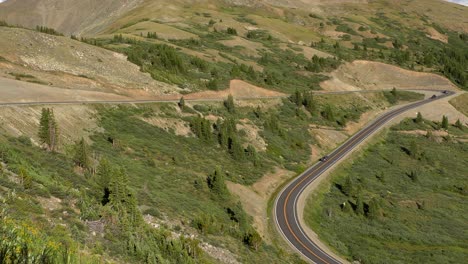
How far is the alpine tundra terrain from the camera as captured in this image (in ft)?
70.2

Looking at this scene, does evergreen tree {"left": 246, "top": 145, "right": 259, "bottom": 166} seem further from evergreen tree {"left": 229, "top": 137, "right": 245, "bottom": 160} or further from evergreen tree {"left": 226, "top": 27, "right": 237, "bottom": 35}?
evergreen tree {"left": 226, "top": 27, "right": 237, "bottom": 35}

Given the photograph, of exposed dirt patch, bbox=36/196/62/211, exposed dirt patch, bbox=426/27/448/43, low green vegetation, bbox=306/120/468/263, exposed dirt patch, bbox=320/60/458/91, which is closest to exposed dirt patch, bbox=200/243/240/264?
exposed dirt patch, bbox=36/196/62/211

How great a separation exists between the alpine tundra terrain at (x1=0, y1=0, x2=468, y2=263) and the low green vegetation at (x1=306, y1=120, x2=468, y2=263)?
0.84 feet

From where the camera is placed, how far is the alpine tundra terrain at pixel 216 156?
21391mm

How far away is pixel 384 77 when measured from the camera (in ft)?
404

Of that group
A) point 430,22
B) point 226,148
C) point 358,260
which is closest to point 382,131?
point 226,148

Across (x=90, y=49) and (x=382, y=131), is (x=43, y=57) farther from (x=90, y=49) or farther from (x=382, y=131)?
(x=382, y=131)

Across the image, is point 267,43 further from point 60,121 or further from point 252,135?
point 60,121

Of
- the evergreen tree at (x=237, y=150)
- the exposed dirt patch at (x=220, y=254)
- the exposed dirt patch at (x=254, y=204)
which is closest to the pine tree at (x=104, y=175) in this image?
the exposed dirt patch at (x=220, y=254)

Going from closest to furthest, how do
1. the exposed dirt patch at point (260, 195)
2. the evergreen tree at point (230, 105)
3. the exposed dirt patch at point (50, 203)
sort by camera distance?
the exposed dirt patch at point (50, 203), the exposed dirt patch at point (260, 195), the evergreen tree at point (230, 105)

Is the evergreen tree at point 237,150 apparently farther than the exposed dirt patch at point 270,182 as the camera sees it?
Yes

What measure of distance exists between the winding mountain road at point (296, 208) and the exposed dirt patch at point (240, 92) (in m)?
19.3

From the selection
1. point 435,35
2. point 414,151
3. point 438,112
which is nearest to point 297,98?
point 414,151

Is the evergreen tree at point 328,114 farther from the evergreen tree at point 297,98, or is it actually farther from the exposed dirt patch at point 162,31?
the exposed dirt patch at point 162,31
